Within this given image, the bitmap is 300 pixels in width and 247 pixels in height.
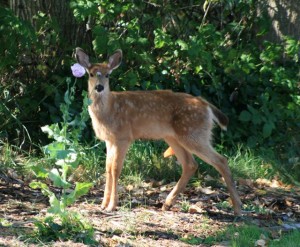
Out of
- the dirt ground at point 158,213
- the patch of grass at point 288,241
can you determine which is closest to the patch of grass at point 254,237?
the patch of grass at point 288,241

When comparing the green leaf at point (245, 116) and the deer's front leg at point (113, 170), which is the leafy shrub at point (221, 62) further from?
the deer's front leg at point (113, 170)

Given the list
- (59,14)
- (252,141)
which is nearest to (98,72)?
(59,14)

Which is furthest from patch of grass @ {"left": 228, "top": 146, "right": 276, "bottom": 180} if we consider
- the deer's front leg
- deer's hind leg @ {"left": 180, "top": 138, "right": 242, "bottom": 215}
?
the deer's front leg

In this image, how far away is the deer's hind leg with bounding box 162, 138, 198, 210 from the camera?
7.91m

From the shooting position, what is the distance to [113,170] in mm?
7828

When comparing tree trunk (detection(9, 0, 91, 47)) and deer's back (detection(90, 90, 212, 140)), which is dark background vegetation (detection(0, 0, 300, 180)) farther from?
deer's back (detection(90, 90, 212, 140))

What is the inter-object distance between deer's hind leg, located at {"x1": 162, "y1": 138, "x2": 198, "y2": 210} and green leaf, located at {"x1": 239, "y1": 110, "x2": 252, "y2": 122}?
6.92 ft

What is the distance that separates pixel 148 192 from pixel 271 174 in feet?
6.14

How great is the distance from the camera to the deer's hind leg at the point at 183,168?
7.91 metres

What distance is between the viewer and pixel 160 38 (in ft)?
31.3

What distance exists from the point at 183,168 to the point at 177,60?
254 centimetres

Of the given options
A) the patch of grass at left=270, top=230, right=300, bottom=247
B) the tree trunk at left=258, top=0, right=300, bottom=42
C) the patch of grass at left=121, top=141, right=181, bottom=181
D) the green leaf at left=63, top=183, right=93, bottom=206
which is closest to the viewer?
the green leaf at left=63, top=183, right=93, bottom=206

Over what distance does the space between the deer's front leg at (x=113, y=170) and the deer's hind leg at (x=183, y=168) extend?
583mm

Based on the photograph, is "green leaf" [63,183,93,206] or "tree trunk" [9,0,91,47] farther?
"tree trunk" [9,0,91,47]
